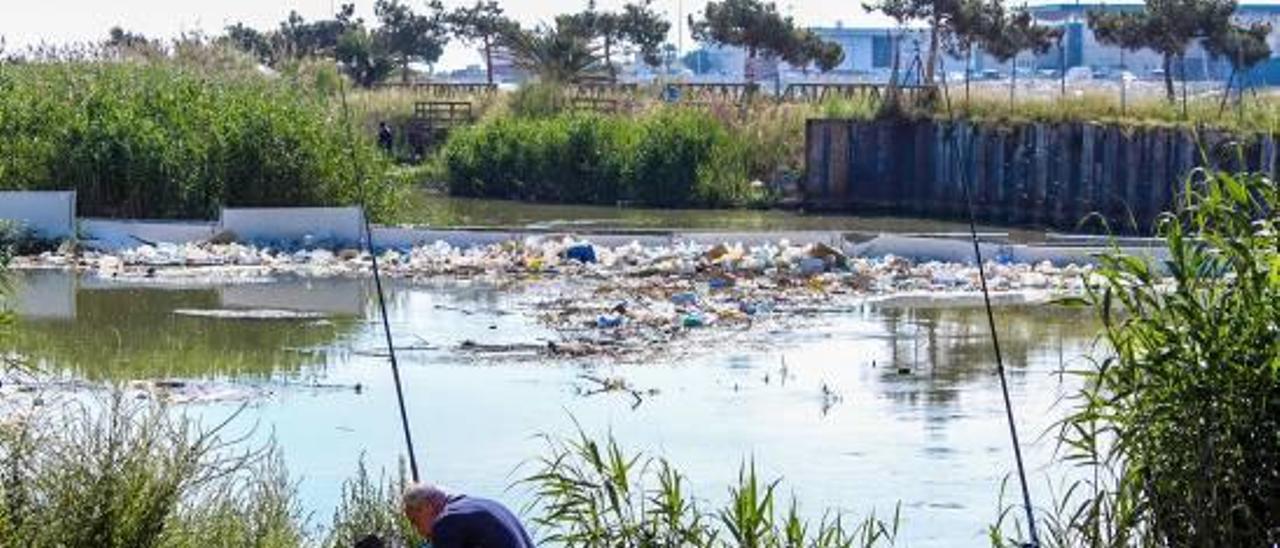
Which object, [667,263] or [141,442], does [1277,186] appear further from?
[667,263]

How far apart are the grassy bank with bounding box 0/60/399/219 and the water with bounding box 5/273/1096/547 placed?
194 inches

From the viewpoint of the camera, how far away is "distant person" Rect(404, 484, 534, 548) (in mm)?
9188

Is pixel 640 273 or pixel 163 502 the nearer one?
pixel 163 502

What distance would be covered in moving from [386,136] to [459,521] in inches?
1819

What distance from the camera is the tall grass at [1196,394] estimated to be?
8805 millimetres

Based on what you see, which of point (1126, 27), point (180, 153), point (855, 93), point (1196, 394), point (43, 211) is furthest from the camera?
point (1126, 27)

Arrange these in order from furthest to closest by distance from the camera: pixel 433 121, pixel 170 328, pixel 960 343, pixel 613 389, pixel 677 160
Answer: pixel 433 121 < pixel 677 160 < pixel 170 328 < pixel 960 343 < pixel 613 389

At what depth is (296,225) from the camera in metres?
34.3

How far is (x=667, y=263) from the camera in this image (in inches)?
1249


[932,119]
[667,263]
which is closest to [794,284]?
[667,263]

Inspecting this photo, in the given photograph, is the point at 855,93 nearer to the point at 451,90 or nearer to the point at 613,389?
the point at 451,90

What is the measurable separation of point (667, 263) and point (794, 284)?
203cm

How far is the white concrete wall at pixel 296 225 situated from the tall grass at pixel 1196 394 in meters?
25.1

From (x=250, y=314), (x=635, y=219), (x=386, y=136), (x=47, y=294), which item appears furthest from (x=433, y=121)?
(x=250, y=314)
